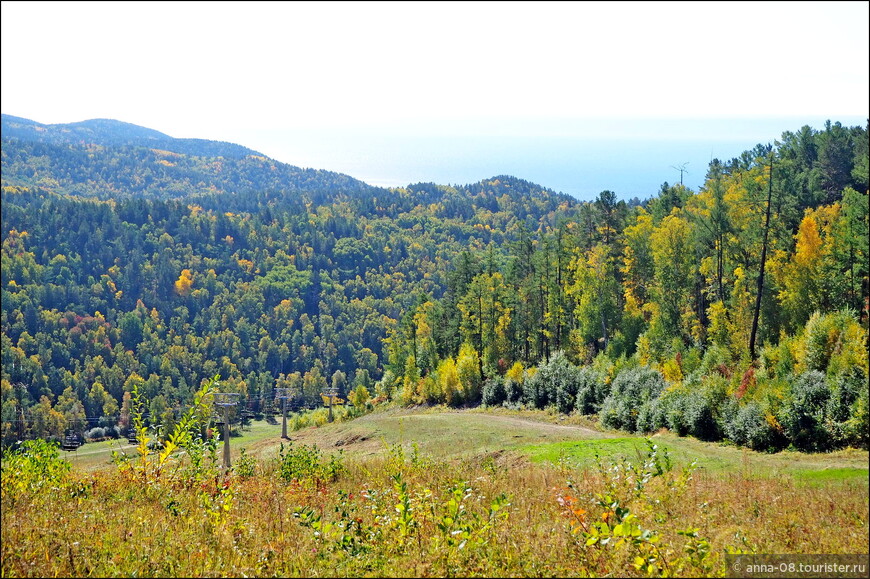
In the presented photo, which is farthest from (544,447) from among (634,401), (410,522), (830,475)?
(410,522)

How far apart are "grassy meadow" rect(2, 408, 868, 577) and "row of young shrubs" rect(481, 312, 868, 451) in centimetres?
560

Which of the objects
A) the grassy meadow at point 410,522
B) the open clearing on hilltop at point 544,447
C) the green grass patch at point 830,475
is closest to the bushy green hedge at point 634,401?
the open clearing on hilltop at point 544,447

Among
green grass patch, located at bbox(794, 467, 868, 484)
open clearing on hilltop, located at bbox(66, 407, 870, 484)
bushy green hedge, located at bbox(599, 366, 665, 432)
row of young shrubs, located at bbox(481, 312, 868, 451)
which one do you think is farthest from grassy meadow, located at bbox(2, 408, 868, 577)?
bushy green hedge, located at bbox(599, 366, 665, 432)

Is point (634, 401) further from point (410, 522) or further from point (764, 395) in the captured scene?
point (410, 522)

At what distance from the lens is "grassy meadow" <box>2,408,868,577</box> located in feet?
24.4

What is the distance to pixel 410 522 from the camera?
828cm

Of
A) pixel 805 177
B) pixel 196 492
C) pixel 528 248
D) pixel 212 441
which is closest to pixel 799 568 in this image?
pixel 196 492

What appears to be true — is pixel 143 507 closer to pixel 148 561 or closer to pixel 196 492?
pixel 196 492

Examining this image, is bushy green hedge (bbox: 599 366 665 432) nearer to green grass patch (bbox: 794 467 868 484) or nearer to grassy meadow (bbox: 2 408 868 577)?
green grass patch (bbox: 794 467 868 484)

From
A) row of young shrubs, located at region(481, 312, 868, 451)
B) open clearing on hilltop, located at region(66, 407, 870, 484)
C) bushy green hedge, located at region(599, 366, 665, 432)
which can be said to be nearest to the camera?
open clearing on hilltop, located at region(66, 407, 870, 484)

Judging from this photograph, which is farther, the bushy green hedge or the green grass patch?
the bushy green hedge

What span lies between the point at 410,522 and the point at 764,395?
22.9 m

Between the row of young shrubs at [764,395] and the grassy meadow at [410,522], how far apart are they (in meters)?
5.60

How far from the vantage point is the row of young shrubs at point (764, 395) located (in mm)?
23312
